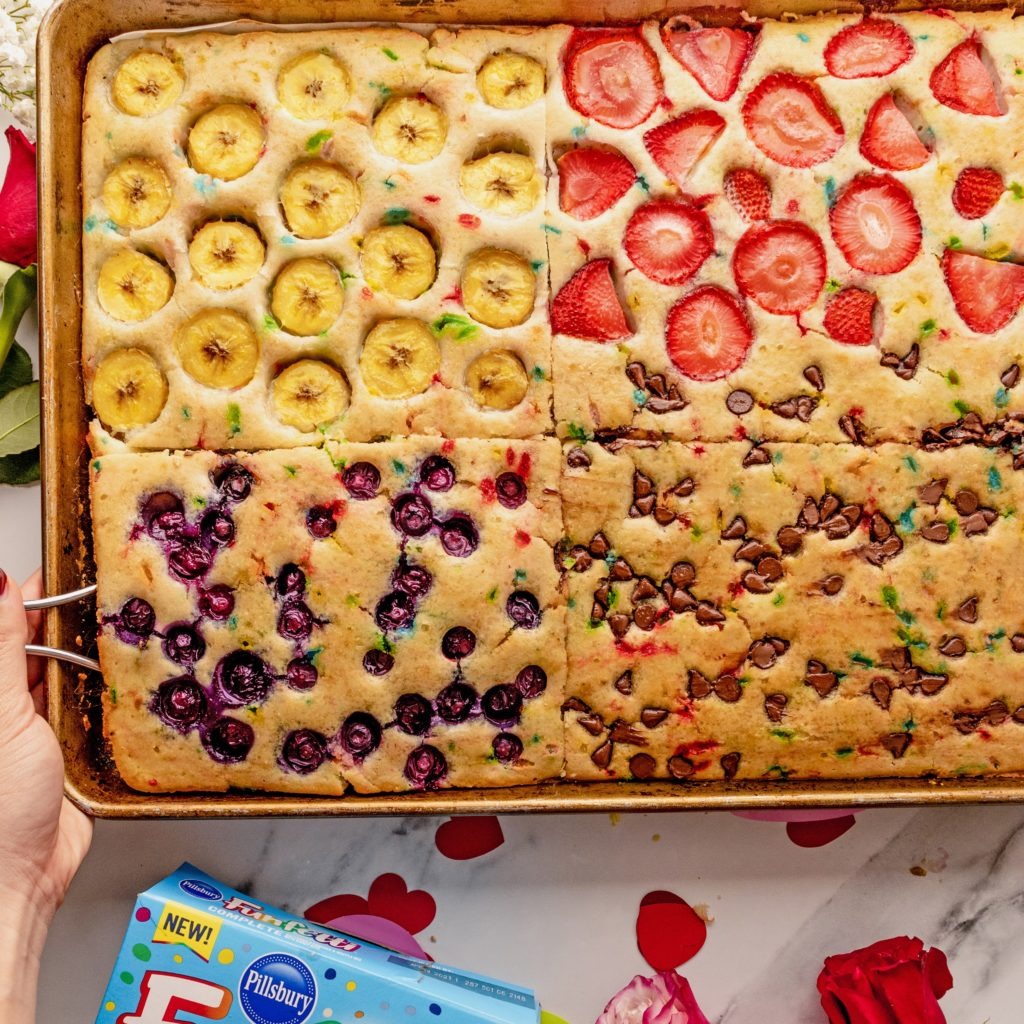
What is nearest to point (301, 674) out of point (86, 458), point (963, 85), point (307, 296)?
point (86, 458)

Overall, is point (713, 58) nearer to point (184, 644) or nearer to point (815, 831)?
point (184, 644)

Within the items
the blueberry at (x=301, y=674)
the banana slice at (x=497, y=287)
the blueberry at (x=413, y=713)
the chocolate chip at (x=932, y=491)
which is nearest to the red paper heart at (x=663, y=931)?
the blueberry at (x=413, y=713)

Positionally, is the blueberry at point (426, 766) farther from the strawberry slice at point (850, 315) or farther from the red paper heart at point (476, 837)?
the strawberry slice at point (850, 315)

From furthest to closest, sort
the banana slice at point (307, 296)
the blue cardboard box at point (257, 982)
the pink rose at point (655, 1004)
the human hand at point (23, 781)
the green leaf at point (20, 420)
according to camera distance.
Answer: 1. the green leaf at point (20, 420)
2. the pink rose at point (655, 1004)
3. the banana slice at point (307, 296)
4. the blue cardboard box at point (257, 982)
5. the human hand at point (23, 781)

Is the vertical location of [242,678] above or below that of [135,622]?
below

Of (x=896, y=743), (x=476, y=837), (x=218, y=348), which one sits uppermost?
(x=218, y=348)

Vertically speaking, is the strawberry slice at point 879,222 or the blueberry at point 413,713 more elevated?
the strawberry slice at point 879,222

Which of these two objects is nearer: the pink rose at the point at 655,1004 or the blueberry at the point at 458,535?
the blueberry at the point at 458,535

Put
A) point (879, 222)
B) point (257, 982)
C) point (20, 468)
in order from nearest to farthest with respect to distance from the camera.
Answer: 1. point (257, 982)
2. point (879, 222)
3. point (20, 468)
